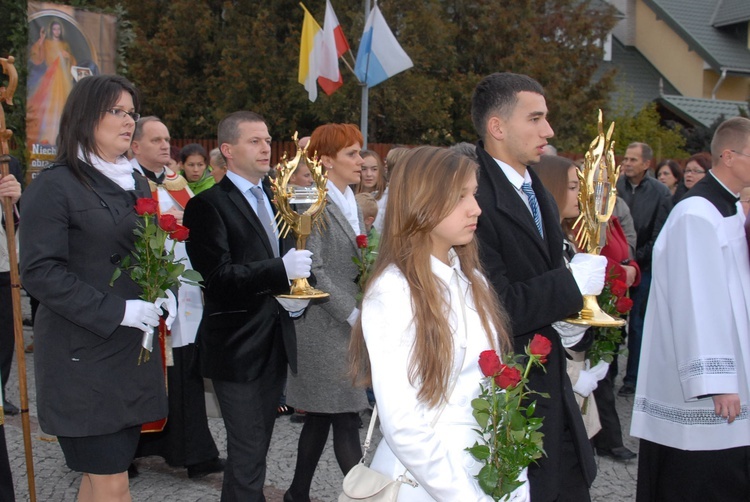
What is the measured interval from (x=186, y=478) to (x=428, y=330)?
135 inches

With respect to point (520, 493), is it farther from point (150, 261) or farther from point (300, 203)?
point (300, 203)

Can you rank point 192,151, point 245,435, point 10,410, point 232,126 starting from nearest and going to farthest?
1. point 245,435
2. point 232,126
3. point 10,410
4. point 192,151

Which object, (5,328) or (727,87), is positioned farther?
(727,87)

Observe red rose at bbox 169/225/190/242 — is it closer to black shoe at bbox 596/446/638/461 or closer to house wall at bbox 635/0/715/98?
black shoe at bbox 596/446/638/461

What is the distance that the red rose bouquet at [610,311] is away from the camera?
171 inches

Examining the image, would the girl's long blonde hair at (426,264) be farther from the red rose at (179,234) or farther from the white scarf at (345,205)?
the white scarf at (345,205)

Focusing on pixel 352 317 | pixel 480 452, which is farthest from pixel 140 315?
pixel 480 452

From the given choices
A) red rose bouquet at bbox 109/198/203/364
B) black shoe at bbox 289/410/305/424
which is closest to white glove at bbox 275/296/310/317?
red rose bouquet at bbox 109/198/203/364

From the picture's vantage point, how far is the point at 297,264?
156 inches

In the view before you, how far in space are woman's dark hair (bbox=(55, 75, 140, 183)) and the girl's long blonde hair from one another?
55.1 inches

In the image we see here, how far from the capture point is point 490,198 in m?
3.20

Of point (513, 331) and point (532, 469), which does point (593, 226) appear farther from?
point (532, 469)

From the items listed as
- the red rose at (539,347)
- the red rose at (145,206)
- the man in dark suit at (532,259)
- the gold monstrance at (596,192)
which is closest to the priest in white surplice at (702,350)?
the gold monstrance at (596,192)

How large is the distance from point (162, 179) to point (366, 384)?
10.8 ft
